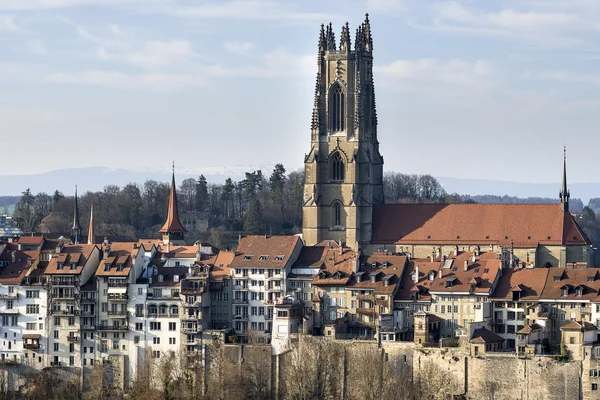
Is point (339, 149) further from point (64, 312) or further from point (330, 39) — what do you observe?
point (64, 312)

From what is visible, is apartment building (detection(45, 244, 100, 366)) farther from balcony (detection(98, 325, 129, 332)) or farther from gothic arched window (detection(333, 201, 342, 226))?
gothic arched window (detection(333, 201, 342, 226))

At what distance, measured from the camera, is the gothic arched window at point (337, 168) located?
14550cm

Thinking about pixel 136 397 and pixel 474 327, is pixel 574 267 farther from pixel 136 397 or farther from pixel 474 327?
pixel 136 397

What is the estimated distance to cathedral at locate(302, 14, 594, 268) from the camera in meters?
142

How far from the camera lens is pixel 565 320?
11444cm

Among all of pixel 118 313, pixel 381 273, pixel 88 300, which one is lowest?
pixel 118 313

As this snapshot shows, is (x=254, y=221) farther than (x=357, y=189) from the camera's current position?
Yes

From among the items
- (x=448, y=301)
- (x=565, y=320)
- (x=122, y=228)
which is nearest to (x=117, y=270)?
(x=448, y=301)

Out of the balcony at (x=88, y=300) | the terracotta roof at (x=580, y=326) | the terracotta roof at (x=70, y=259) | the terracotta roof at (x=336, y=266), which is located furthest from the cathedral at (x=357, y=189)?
the terracotta roof at (x=580, y=326)

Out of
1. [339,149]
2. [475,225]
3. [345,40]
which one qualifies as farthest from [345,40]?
[475,225]

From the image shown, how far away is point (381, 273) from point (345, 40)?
2932 cm

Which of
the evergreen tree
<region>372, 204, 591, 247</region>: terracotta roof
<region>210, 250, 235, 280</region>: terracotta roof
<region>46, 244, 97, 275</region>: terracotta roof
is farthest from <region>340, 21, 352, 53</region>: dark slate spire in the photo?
the evergreen tree

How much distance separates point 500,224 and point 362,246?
1154 centimetres

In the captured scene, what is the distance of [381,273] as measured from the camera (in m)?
122
